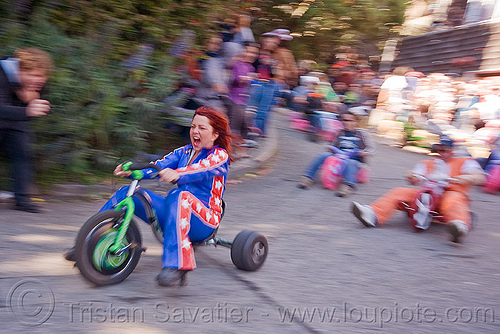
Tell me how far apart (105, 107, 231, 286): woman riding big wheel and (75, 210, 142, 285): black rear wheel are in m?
0.20

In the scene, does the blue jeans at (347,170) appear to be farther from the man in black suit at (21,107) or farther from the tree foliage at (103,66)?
the man in black suit at (21,107)

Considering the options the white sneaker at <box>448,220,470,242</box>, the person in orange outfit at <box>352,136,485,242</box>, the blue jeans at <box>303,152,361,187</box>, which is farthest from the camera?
the blue jeans at <box>303,152,361,187</box>

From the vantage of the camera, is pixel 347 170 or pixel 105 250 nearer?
pixel 105 250

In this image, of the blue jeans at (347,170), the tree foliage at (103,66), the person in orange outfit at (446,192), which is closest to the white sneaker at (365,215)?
the person in orange outfit at (446,192)

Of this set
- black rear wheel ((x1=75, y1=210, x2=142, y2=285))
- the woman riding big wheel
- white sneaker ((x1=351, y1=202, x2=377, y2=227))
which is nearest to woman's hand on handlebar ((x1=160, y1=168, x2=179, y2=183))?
the woman riding big wheel

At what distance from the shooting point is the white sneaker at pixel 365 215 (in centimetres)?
583

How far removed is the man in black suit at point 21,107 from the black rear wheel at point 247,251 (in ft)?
7.44

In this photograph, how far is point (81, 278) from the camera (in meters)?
3.55

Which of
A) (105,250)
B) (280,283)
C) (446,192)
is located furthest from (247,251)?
(446,192)

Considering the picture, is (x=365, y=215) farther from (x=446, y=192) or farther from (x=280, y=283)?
(x=280, y=283)

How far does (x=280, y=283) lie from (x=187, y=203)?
39.2 inches

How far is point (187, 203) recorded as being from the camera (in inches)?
138

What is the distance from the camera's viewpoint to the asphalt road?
3092 mm

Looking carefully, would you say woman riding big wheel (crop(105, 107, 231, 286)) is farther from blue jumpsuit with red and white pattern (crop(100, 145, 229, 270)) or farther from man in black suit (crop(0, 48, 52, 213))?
→ man in black suit (crop(0, 48, 52, 213))
